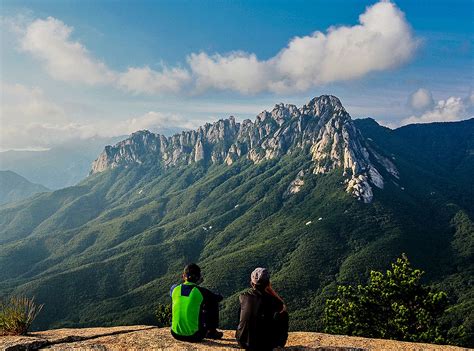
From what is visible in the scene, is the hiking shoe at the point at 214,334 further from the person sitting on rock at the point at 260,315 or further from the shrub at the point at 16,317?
the shrub at the point at 16,317

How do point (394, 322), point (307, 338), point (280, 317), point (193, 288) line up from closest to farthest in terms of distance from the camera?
1. point (280, 317)
2. point (193, 288)
3. point (307, 338)
4. point (394, 322)

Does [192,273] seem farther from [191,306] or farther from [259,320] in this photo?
[259,320]

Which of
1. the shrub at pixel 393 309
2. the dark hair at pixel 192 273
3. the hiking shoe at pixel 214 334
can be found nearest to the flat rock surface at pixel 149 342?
the hiking shoe at pixel 214 334

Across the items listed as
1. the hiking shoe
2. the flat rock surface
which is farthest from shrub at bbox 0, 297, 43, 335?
the hiking shoe

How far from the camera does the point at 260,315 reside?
41.0ft

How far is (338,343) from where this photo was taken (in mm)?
15742

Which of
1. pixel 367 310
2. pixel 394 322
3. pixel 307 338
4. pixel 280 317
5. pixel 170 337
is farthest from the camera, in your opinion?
pixel 367 310

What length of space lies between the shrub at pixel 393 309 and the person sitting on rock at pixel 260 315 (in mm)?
27113

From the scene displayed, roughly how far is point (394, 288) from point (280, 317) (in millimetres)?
30512

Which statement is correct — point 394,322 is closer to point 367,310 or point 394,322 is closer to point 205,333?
point 367,310

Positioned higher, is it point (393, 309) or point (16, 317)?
point (16, 317)

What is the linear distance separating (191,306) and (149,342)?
2.22m

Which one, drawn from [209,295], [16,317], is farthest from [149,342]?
[16,317]

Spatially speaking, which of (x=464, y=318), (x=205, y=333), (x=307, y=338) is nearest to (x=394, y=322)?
(x=307, y=338)
